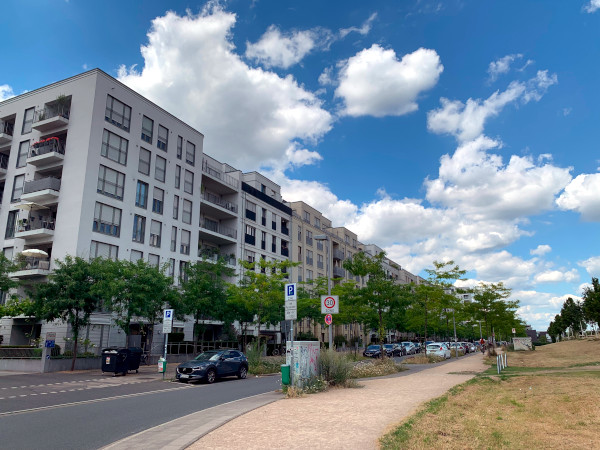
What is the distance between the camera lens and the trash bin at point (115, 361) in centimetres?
2384

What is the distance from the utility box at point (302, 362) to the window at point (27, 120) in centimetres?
3367

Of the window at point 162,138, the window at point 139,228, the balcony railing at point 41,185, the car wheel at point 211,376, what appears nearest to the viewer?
the car wheel at point 211,376

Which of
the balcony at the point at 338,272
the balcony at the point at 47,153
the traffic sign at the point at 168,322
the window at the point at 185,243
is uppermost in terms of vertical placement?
the balcony at the point at 47,153

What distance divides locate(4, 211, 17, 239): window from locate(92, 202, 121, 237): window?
7.89m

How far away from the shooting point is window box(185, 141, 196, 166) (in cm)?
4409

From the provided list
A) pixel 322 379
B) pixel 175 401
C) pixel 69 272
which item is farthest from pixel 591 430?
pixel 69 272

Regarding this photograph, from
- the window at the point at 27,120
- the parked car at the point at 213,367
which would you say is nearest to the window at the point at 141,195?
the window at the point at 27,120

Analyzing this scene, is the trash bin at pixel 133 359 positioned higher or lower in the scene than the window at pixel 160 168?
lower

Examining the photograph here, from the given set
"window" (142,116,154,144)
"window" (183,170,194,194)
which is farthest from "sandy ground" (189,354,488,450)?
"window" (183,170,194,194)

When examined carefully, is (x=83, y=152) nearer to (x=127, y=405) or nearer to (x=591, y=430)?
(x=127, y=405)

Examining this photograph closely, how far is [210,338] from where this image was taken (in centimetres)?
4447

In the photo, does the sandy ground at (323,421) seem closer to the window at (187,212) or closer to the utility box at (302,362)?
the utility box at (302,362)

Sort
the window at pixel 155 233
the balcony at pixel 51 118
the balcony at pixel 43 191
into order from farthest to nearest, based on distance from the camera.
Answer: the window at pixel 155 233 → the balcony at pixel 51 118 → the balcony at pixel 43 191

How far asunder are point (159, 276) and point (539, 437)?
81.1 feet
